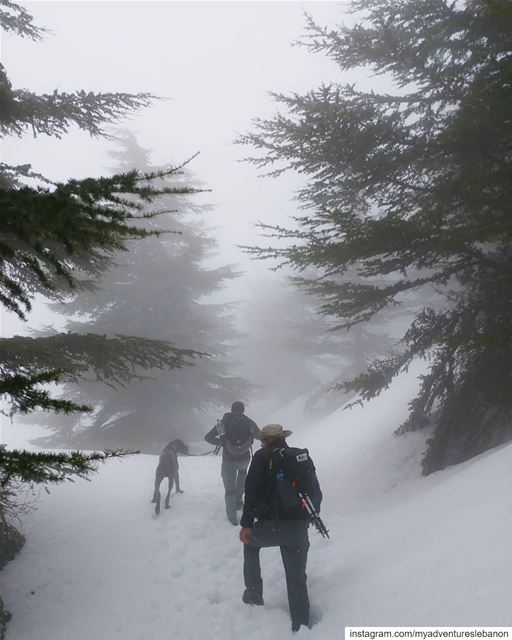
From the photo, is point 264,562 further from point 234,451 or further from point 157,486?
point 157,486

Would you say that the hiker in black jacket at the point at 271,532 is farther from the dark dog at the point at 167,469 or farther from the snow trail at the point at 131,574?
the dark dog at the point at 167,469

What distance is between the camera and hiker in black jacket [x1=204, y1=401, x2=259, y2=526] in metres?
8.77

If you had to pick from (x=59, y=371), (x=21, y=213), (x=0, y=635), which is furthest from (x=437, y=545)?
(x=0, y=635)

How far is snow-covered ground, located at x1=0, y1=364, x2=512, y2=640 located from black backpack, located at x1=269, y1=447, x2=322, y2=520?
1189mm

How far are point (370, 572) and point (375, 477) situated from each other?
5.12 metres

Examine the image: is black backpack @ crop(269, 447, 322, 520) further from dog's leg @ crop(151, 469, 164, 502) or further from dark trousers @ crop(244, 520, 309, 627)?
dog's leg @ crop(151, 469, 164, 502)

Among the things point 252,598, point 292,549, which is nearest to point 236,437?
point 252,598

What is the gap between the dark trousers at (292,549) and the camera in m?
5.27

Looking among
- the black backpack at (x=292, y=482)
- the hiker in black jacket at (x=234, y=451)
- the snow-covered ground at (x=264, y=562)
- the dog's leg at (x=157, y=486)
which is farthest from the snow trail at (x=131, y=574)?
the black backpack at (x=292, y=482)

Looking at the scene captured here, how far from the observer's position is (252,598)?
227 inches

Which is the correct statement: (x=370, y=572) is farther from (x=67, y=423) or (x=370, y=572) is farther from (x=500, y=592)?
(x=67, y=423)

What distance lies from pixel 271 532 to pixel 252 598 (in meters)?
Answer: 1.10

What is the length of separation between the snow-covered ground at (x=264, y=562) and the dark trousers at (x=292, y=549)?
0.84 ft

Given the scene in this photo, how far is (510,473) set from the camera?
5535 millimetres
